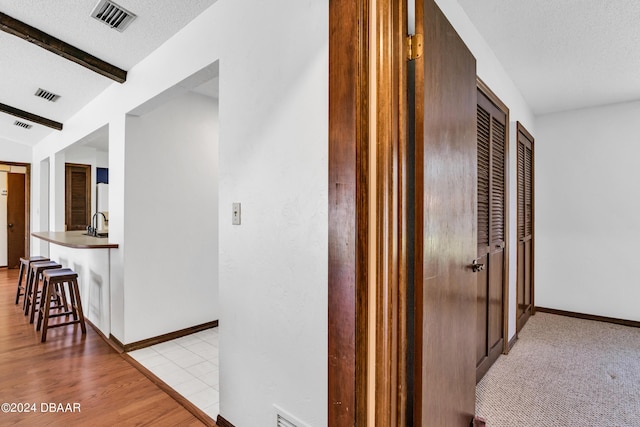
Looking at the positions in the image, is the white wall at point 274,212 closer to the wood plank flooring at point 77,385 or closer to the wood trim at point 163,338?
the wood plank flooring at point 77,385

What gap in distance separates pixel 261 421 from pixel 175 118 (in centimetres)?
276

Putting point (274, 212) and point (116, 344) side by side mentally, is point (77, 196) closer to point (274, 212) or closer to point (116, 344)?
point (116, 344)

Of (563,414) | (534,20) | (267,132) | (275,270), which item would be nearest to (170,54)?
(267,132)

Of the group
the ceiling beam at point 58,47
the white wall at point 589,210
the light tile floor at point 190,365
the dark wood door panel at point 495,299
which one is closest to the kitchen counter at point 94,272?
the light tile floor at point 190,365

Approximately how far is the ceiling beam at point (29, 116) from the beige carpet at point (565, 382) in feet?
18.9

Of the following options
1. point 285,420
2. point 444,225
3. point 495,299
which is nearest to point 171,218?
point 285,420

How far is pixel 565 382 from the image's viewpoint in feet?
7.59

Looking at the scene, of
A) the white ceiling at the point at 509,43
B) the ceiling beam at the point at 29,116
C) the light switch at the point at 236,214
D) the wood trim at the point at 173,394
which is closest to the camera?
the light switch at the point at 236,214

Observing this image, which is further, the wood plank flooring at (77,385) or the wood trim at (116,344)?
the wood trim at (116,344)

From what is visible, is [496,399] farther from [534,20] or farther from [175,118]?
[175,118]

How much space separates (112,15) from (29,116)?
327 cm

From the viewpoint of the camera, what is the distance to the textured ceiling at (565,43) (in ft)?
6.43

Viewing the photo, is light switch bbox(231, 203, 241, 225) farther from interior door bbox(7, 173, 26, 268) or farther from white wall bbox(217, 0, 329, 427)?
interior door bbox(7, 173, 26, 268)

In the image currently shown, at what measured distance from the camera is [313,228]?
1.32 m
